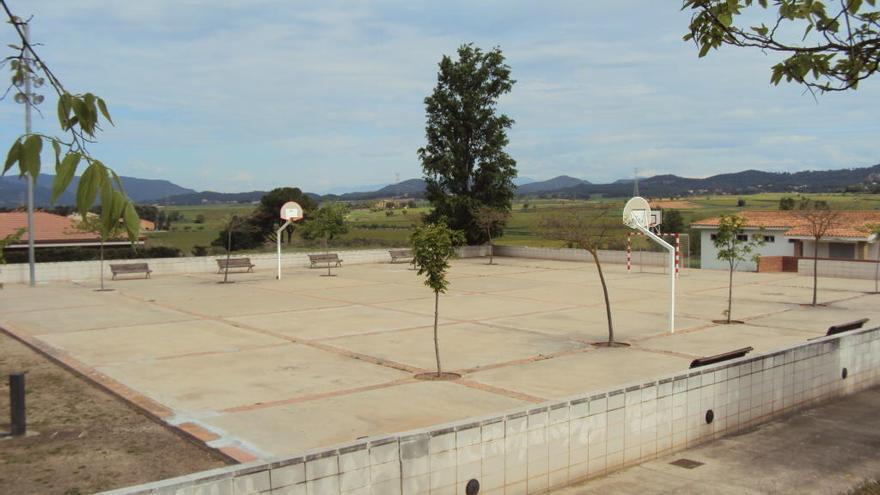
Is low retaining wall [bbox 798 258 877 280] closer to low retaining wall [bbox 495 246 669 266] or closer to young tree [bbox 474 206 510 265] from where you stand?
low retaining wall [bbox 495 246 669 266]

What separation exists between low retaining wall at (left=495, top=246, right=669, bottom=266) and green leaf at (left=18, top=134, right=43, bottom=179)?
35336 mm

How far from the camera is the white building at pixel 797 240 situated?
35594 millimetres

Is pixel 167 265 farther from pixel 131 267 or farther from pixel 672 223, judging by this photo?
pixel 672 223

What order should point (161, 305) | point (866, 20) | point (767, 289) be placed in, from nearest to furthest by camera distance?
point (866, 20), point (161, 305), point (767, 289)

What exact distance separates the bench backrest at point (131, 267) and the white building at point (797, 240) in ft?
81.9

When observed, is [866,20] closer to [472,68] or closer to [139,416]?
[139,416]

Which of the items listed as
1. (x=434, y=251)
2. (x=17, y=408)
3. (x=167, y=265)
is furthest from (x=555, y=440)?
(x=167, y=265)

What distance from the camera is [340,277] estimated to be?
31359 millimetres

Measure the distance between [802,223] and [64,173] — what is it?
4153 centimetres

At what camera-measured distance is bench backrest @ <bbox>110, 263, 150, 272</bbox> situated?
97.0 ft

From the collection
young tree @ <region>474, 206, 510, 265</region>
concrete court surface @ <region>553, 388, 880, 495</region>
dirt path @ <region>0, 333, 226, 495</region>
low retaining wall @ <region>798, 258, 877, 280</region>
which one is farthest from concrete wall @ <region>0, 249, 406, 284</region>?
concrete court surface @ <region>553, 388, 880, 495</region>

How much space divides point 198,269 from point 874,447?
97.3ft

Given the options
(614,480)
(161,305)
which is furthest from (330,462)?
(161,305)

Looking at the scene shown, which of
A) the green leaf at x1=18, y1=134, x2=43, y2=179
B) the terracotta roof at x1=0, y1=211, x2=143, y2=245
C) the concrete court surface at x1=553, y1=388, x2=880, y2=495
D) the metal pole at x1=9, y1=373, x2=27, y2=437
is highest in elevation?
the green leaf at x1=18, y1=134, x2=43, y2=179
